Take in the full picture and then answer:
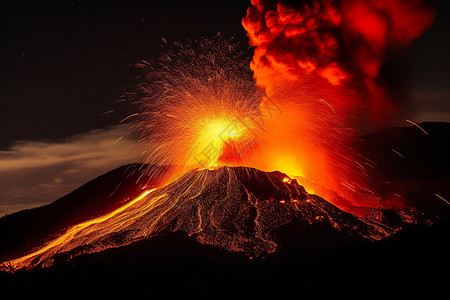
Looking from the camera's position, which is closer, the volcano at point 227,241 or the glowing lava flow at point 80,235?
the volcano at point 227,241

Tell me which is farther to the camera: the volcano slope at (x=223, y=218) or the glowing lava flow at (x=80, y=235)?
the glowing lava flow at (x=80, y=235)

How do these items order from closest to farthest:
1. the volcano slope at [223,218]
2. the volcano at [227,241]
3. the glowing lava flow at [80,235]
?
the volcano at [227,241] → the volcano slope at [223,218] → the glowing lava flow at [80,235]

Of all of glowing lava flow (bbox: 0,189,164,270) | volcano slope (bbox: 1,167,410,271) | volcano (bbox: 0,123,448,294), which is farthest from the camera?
glowing lava flow (bbox: 0,189,164,270)

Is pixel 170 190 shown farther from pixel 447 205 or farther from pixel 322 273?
pixel 447 205

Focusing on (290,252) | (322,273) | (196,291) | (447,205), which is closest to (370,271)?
(322,273)

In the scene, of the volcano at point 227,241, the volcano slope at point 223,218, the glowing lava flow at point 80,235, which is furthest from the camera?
the glowing lava flow at point 80,235

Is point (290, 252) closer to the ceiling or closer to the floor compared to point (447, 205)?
closer to the ceiling

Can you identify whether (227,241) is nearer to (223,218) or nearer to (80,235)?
(223,218)

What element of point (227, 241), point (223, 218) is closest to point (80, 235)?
point (223, 218)
